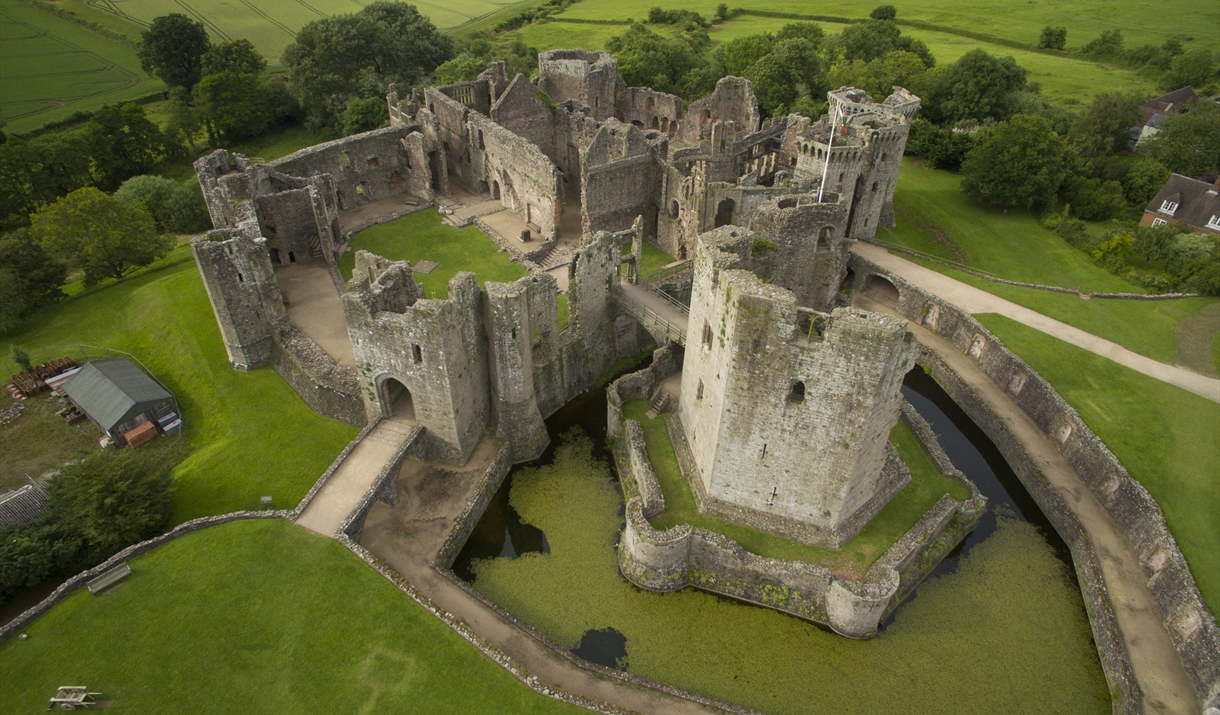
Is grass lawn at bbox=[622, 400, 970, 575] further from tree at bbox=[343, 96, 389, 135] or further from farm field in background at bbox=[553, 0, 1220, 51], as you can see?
farm field in background at bbox=[553, 0, 1220, 51]

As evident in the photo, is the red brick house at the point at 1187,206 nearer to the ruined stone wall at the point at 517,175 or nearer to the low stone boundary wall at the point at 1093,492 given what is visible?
the low stone boundary wall at the point at 1093,492

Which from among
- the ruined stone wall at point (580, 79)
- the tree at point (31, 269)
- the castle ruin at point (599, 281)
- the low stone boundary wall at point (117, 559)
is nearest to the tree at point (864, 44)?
the castle ruin at point (599, 281)

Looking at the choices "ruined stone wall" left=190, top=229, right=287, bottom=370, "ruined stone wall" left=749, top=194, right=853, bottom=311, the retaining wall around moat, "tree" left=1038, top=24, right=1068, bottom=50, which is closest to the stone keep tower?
the retaining wall around moat

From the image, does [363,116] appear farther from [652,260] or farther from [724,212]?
[724,212]

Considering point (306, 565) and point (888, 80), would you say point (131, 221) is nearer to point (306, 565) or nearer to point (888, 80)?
point (306, 565)

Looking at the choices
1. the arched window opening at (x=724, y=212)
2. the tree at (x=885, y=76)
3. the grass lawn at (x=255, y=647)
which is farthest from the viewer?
the tree at (x=885, y=76)

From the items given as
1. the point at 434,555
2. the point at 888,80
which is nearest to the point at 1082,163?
the point at 888,80

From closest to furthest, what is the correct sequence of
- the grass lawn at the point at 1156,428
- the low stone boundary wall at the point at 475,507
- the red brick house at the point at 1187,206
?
the low stone boundary wall at the point at 475,507
the grass lawn at the point at 1156,428
the red brick house at the point at 1187,206
